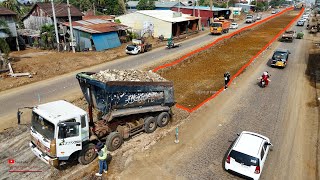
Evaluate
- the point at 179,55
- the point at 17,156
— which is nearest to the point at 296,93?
the point at 179,55

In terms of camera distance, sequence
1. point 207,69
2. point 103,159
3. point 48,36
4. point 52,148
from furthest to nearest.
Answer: point 48,36
point 207,69
point 103,159
point 52,148

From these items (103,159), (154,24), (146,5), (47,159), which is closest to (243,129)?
(103,159)

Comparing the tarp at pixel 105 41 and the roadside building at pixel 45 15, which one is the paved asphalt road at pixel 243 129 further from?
the roadside building at pixel 45 15

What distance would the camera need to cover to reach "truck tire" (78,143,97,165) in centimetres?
1181

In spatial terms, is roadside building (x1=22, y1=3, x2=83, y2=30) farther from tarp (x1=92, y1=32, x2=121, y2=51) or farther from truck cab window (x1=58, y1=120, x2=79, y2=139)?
truck cab window (x1=58, y1=120, x2=79, y2=139)

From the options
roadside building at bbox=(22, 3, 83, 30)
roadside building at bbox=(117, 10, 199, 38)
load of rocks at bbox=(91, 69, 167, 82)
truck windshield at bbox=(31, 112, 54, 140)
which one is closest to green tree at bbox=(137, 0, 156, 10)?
roadside building at bbox=(117, 10, 199, 38)

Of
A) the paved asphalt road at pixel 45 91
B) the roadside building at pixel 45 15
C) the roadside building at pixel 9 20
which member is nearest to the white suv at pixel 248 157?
the paved asphalt road at pixel 45 91

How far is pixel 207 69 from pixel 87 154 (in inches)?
780

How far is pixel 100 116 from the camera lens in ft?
46.2

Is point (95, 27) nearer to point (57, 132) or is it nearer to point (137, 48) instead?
point (137, 48)

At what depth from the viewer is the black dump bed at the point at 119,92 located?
1281cm

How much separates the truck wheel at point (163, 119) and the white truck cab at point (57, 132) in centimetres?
518

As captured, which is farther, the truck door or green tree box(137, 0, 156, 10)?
green tree box(137, 0, 156, 10)

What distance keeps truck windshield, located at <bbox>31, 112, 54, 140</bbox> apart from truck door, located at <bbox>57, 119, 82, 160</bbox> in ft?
1.29
